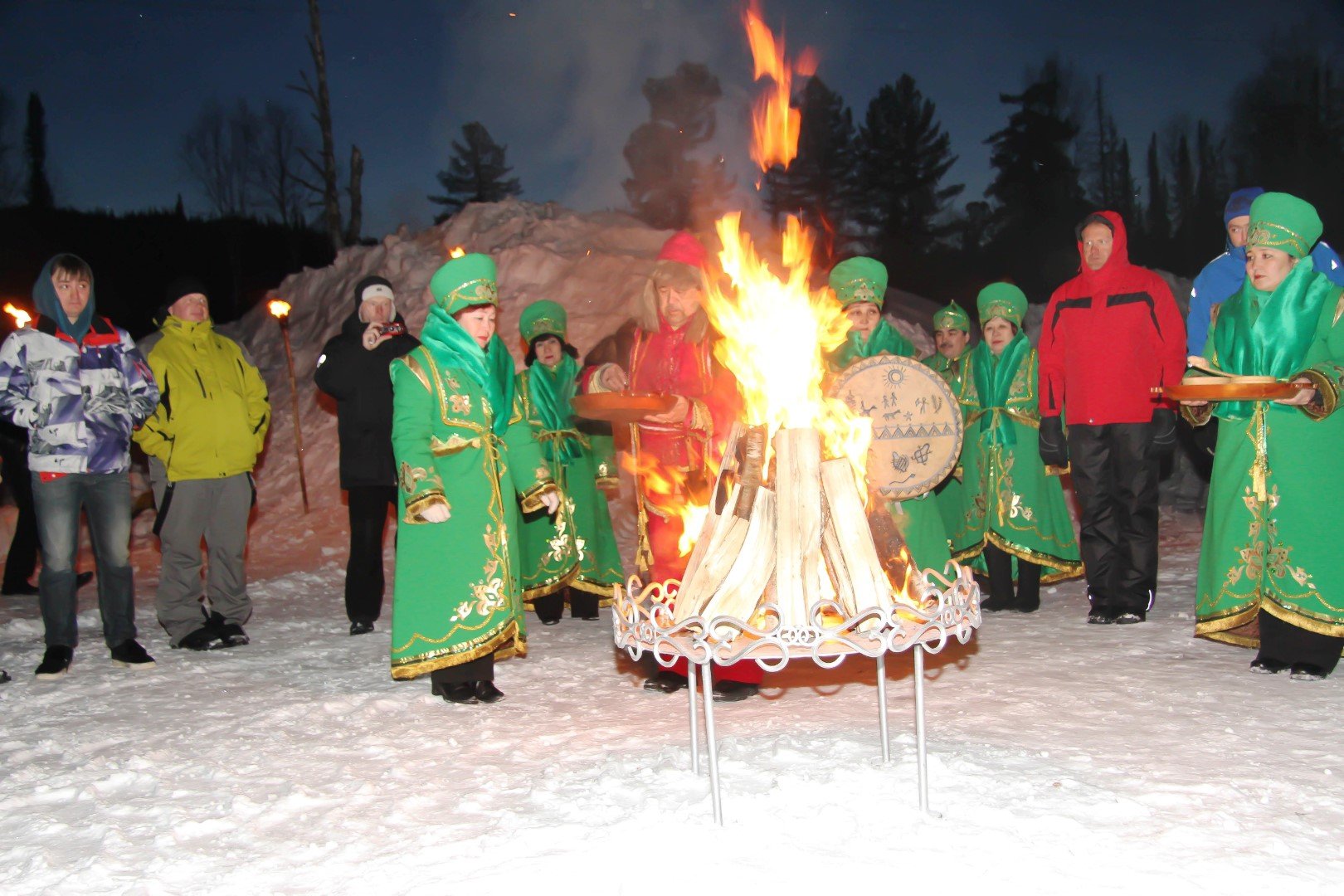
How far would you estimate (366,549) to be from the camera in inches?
261

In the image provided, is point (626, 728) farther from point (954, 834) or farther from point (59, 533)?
point (59, 533)

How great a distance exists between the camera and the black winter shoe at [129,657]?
5.85 m

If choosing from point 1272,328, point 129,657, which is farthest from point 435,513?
point 1272,328

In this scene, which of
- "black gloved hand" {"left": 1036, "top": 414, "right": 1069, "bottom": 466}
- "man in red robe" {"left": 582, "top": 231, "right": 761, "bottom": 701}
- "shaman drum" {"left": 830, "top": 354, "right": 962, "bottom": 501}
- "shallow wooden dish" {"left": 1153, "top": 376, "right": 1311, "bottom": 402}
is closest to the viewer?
"shallow wooden dish" {"left": 1153, "top": 376, "right": 1311, "bottom": 402}

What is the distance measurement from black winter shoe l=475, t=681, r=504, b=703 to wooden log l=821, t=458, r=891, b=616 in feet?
7.01

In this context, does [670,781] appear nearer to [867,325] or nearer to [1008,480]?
[867,325]

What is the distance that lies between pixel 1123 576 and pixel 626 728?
3.69m

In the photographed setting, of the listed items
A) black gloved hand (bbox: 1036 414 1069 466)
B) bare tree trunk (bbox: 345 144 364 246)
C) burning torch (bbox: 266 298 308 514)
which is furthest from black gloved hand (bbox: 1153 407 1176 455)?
bare tree trunk (bbox: 345 144 364 246)

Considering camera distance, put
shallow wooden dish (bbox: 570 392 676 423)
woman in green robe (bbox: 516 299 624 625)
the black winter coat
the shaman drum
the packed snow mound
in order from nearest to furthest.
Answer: shallow wooden dish (bbox: 570 392 676 423) < the shaman drum < the black winter coat < woman in green robe (bbox: 516 299 624 625) < the packed snow mound

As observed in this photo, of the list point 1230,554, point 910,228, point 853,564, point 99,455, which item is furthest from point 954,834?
point 910,228

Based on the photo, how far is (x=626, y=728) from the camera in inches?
173

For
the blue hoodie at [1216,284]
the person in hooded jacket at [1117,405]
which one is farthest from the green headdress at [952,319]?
the blue hoodie at [1216,284]

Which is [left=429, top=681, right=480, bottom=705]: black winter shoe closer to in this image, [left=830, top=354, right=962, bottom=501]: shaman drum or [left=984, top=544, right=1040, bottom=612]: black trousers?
[left=830, top=354, right=962, bottom=501]: shaman drum

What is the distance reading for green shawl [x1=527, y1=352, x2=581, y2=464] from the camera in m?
7.46
